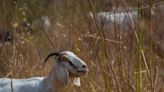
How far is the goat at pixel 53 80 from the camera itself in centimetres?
495

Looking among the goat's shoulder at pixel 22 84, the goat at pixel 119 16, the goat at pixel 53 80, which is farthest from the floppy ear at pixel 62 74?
the goat at pixel 119 16

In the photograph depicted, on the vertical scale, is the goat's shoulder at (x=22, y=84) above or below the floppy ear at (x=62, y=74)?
below

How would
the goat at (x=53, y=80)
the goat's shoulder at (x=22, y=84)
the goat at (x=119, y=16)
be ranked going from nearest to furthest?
the goat at (x=119, y=16) < the goat at (x=53, y=80) < the goat's shoulder at (x=22, y=84)

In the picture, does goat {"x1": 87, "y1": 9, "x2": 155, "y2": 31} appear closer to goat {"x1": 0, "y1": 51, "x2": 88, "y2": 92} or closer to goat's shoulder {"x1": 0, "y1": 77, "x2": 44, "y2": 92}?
goat {"x1": 0, "y1": 51, "x2": 88, "y2": 92}

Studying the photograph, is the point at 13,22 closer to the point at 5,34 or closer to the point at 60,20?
the point at 5,34

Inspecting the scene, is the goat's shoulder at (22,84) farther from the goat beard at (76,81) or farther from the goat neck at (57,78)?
the goat beard at (76,81)

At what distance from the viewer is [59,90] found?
520cm

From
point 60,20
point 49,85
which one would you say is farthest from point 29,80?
point 60,20

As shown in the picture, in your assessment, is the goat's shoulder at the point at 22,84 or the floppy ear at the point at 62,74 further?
the goat's shoulder at the point at 22,84

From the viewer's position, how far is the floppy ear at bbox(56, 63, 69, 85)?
16.5ft

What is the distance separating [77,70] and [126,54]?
56 cm

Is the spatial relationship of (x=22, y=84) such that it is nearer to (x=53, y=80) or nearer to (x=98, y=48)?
(x=53, y=80)

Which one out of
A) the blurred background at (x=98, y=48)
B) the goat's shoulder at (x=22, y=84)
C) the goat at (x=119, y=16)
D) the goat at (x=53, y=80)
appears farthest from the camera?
the goat's shoulder at (x=22, y=84)

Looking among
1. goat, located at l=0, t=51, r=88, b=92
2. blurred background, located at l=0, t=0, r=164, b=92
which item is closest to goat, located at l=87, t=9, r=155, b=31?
blurred background, located at l=0, t=0, r=164, b=92
